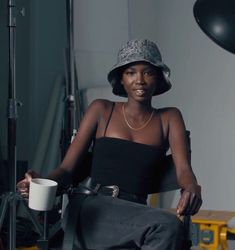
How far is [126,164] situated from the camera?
1629mm

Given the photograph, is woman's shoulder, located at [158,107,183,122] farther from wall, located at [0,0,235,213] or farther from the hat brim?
wall, located at [0,0,235,213]

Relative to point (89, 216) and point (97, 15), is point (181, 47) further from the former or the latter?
point (89, 216)

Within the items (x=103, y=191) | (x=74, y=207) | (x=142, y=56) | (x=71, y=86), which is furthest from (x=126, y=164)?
(x=71, y=86)

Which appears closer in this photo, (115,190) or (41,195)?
(41,195)

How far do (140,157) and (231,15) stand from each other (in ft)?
1.77

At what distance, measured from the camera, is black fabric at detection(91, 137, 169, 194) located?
5.32ft

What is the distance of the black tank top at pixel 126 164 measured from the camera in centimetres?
162

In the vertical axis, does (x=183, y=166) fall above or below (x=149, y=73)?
below

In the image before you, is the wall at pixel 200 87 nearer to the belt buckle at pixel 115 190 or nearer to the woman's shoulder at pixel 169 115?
the woman's shoulder at pixel 169 115

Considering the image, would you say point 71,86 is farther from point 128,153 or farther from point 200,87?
point 128,153

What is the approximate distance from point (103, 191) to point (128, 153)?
144 mm

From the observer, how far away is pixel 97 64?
2.91 metres

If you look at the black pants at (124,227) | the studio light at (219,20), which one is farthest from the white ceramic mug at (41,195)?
the studio light at (219,20)

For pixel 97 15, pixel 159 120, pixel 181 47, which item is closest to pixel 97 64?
pixel 97 15
